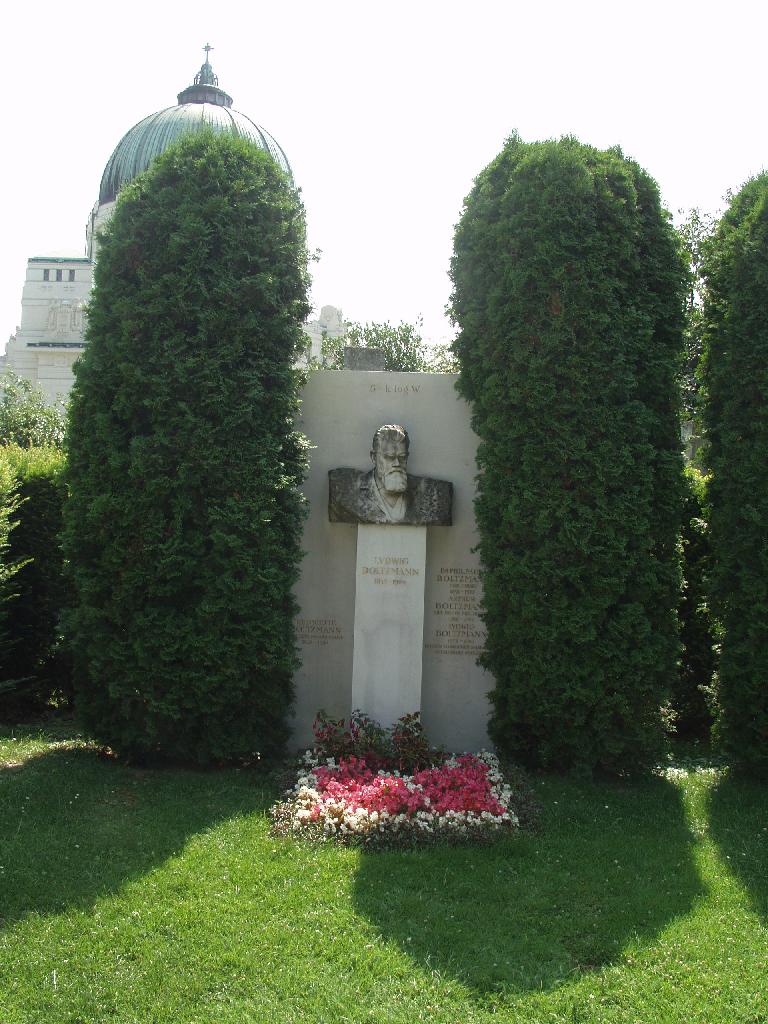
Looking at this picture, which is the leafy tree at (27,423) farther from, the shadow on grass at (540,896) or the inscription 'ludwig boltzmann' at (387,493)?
the shadow on grass at (540,896)

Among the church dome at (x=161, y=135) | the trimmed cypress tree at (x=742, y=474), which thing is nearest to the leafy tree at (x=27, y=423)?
the trimmed cypress tree at (x=742, y=474)

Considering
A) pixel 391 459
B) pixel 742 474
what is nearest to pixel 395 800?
pixel 391 459

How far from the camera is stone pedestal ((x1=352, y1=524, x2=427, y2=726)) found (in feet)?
23.9

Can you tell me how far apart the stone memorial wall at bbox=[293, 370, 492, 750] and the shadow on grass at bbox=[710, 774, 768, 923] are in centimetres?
213

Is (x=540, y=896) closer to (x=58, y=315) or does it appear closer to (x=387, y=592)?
(x=387, y=592)

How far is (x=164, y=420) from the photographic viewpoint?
259 inches

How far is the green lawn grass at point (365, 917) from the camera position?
12.3 feet

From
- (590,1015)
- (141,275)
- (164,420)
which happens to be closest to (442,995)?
(590,1015)

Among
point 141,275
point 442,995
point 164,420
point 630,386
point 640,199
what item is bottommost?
point 442,995

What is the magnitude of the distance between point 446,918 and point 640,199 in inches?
225

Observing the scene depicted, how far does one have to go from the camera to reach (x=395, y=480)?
716 centimetres

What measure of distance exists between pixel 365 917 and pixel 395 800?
Answer: 1280 mm

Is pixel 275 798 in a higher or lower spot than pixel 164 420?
lower

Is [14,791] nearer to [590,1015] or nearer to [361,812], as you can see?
[361,812]
